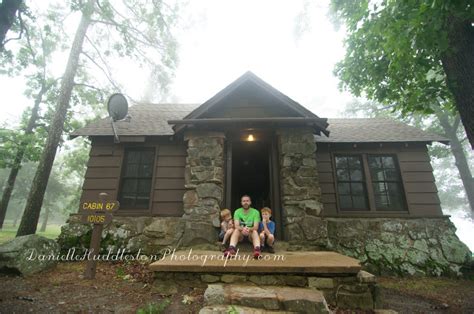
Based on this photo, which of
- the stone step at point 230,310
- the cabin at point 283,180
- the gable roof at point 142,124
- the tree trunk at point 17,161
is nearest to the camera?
the stone step at point 230,310

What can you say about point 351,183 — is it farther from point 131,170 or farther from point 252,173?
point 131,170

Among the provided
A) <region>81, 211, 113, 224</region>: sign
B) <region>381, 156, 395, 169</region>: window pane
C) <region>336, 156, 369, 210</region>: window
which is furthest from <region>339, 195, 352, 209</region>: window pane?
<region>81, 211, 113, 224</region>: sign

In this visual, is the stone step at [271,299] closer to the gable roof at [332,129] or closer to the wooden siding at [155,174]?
the wooden siding at [155,174]

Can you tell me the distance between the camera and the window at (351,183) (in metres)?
6.61

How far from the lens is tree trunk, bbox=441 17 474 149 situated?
3.98 metres

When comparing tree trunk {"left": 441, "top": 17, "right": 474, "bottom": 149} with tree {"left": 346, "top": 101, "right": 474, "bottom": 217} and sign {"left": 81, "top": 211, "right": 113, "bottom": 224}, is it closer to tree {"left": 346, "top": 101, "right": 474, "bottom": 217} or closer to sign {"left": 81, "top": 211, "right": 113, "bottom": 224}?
tree {"left": 346, "top": 101, "right": 474, "bottom": 217}

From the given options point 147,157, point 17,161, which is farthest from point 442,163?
point 17,161

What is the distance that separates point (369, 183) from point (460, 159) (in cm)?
1048

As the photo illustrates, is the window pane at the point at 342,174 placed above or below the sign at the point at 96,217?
above

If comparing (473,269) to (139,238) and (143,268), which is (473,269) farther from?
(139,238)

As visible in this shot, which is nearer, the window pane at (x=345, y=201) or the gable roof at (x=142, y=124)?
the gable roof at (x=142, y=124)

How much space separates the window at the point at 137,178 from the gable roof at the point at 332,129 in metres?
0.67

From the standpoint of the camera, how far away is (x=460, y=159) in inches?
488

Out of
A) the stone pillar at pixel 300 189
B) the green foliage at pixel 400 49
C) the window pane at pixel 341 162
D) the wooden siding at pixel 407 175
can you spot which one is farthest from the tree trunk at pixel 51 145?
the window pane at pixel 341 162
